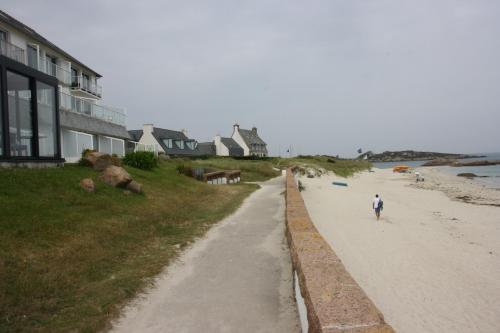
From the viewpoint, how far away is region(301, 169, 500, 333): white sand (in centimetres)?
603

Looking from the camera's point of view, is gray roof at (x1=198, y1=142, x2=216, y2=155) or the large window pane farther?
gray roof at (x1=198, y1=142, x2=216, y2=155)

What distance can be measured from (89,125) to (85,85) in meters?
7.83

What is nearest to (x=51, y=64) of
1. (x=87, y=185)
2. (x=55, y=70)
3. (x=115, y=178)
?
(x=55, y=70)

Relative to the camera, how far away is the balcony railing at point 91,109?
75.1 ft

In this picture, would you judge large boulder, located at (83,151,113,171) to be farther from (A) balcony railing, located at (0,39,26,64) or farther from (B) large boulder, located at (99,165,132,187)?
(A) balcony railing, located at (0,39,26,64)

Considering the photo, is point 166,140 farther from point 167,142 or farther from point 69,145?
point 69,145

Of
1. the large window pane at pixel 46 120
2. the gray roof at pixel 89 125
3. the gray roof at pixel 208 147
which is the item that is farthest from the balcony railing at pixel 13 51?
the gray roof at pixel 208 147

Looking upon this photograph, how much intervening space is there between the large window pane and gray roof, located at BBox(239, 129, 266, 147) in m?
64.2

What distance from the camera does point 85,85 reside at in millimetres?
31203

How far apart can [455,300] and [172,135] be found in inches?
2113

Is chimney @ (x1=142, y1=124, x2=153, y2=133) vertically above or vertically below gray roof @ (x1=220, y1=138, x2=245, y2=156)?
above

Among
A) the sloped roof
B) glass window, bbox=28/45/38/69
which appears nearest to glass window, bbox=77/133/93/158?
→ glass window, bbox=28/45/38/69

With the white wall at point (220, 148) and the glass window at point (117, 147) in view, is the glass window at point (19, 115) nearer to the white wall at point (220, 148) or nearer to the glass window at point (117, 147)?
the glass window at point (117, 147)

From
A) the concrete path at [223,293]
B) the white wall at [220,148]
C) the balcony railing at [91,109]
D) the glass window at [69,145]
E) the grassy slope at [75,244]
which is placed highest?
the balcony railing at [91,109]
